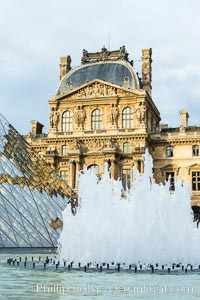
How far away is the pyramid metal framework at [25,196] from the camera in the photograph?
23312 mm

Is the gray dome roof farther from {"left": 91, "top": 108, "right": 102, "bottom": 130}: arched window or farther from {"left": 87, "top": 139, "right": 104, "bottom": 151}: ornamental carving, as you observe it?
{"left": 87, "top": 139, "right": 104, "bottom": 151}: ornamental carving

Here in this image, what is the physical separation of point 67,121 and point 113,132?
5008 mm

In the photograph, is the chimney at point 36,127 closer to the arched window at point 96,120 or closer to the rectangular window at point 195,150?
the arched window at point 96,120

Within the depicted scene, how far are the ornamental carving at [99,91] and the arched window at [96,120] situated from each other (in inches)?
59.6

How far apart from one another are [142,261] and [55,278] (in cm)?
504

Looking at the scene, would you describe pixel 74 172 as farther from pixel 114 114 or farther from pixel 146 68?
pixel 146 68

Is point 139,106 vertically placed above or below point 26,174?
above

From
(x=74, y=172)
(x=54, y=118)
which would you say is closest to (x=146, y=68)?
(x=54, y=118)

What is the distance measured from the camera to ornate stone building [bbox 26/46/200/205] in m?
47.8

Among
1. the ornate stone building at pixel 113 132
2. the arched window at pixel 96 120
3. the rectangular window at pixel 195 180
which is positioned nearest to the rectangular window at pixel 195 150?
the ornate stone building at pixel 113 132

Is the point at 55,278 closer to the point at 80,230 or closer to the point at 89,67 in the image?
the point at 80,230

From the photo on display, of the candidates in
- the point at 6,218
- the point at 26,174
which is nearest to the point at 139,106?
the point at 26,174

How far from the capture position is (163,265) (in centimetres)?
1639

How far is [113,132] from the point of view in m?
48.5
